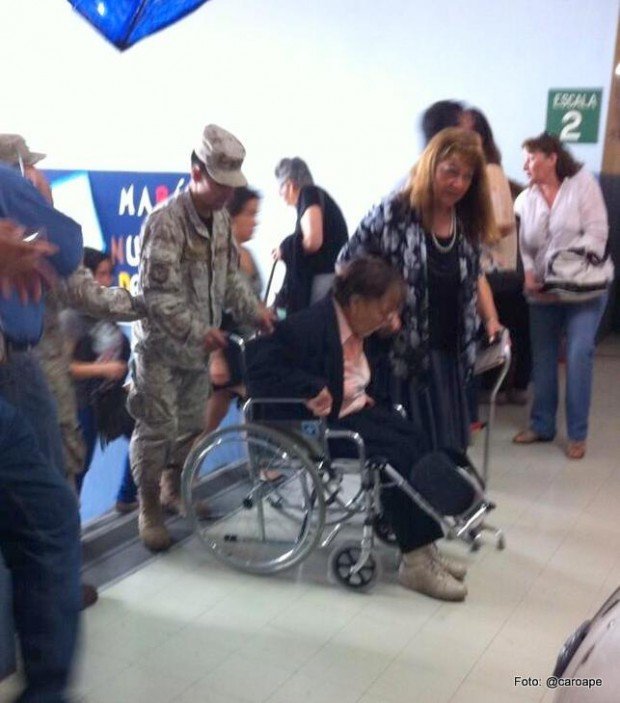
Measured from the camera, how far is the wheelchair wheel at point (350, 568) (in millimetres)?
2457

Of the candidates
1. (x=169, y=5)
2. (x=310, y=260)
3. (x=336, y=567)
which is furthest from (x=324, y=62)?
(x=336, y=567)

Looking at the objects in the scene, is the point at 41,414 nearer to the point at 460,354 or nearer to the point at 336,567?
the point at 336,567

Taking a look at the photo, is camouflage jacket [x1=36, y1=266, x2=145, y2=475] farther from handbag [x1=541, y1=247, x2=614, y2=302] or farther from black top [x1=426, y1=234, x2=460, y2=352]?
handbag [x1=541, y1=247, x2=614, y2=302]

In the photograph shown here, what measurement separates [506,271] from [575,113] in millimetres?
1370

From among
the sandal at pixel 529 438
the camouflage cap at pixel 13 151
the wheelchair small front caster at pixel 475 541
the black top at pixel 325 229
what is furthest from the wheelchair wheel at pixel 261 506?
the sandal at pixel 529 438

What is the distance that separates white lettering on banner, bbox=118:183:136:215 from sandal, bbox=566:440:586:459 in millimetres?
3462

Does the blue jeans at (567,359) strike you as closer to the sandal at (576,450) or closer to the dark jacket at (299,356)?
the sandal at (576,450)

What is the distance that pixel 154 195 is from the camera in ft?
19.0

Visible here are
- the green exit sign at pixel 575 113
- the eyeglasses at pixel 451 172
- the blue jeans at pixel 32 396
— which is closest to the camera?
the blue jeans at pixel 32 396

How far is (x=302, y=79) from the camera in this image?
207 inches

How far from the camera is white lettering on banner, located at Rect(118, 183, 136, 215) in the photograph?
231 inches

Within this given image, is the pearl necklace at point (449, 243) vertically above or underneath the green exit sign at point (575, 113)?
underneath

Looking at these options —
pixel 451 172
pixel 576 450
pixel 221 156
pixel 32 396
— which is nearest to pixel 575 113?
pixel 576 450

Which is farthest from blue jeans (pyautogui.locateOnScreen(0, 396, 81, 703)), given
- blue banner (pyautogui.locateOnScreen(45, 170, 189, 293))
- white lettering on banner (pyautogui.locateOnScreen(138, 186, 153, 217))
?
white lettering on banner (pyautogui.locateOnScreen(138, 186, 153, 217))
